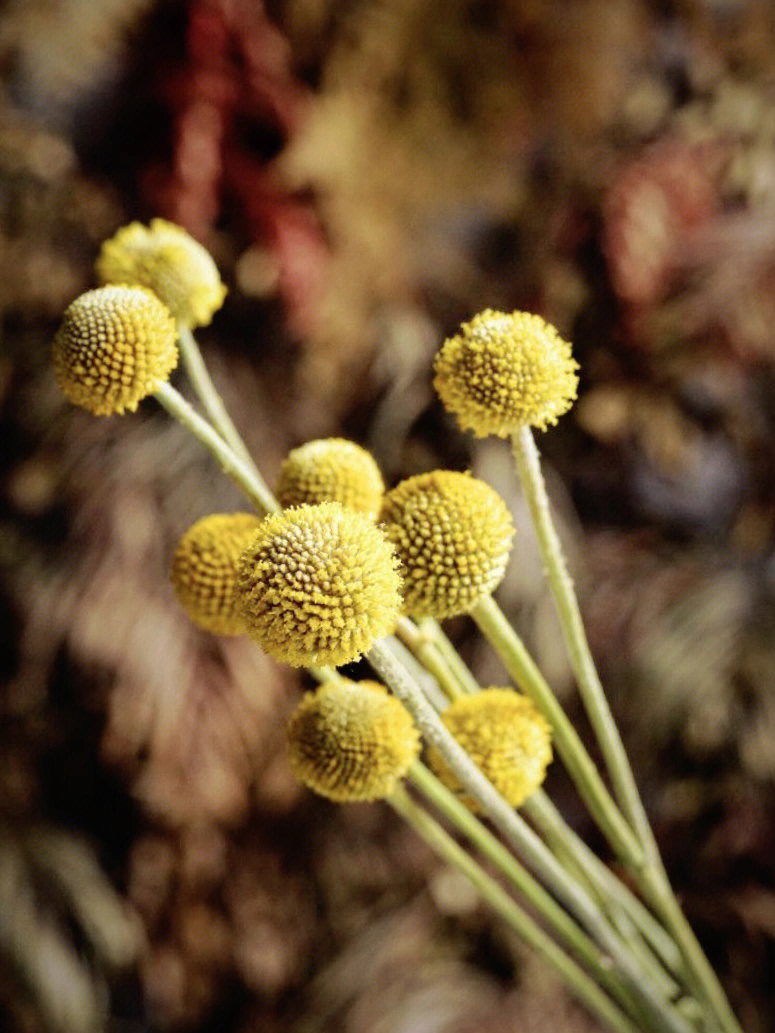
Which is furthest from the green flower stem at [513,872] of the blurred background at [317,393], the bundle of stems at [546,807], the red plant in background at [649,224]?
the red plant in background at [649,224]

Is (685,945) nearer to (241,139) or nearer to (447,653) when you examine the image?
(447,653)

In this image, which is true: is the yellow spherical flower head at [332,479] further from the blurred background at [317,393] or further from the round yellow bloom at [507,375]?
the blurred background at [317,393]

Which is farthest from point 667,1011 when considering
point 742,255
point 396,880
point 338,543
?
point 742,255

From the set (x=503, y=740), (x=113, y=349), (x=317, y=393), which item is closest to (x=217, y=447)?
(x=113, y=349)

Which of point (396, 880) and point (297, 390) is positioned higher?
point (297, 390)

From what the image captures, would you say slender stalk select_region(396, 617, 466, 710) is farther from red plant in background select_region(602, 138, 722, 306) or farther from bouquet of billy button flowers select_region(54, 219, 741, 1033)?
red plant in background select_region(602, 138, 722, 306)

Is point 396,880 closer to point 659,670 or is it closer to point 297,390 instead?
point 659,670

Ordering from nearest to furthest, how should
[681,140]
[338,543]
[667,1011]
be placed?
1. [338,543]
2. [667,1011]
3. [681,140]

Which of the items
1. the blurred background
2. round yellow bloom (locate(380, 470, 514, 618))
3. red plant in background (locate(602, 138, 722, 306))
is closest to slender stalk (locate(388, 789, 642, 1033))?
round yellow bloom (locate(380, 470, 514, 618))
